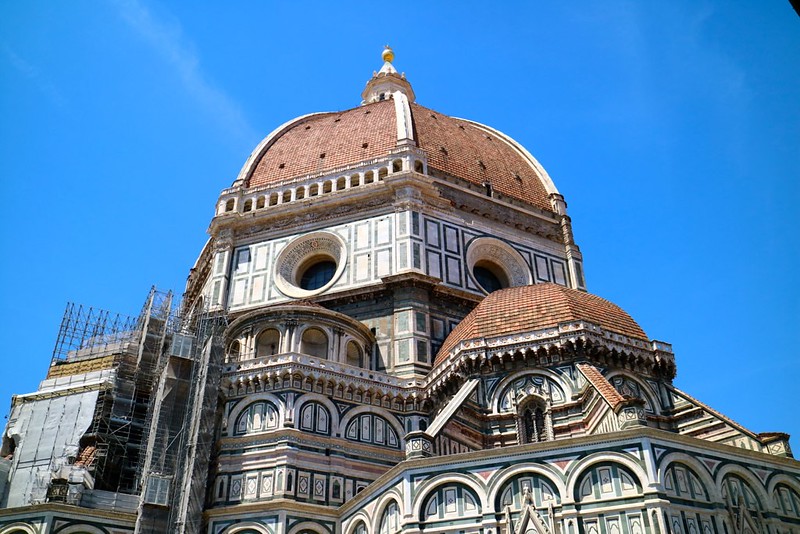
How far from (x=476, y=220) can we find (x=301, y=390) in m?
11.8

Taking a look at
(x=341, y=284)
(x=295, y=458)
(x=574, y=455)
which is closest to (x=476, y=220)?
(x=341, y=284)

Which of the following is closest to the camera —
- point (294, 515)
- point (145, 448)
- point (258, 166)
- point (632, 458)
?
point (632, 458)

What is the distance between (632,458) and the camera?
17.3 metres

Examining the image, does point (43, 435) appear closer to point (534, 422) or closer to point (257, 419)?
point (257, 419)

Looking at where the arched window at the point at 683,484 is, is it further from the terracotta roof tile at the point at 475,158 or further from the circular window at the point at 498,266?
the terracotta roof tile at the point at 475,158

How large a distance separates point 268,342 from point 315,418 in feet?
12.6

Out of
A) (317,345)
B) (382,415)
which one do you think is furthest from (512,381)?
(317,345)

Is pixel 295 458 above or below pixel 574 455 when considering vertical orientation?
above

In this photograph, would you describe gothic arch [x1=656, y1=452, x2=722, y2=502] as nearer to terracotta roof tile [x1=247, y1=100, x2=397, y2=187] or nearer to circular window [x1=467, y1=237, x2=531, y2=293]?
circular window [x1=467, y1=237, x2=531, y2=293]

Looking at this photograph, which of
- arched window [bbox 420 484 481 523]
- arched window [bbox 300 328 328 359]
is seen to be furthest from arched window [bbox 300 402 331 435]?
arched window [bbox 420 484 481 523]

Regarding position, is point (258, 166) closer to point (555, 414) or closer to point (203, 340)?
point (203, 340)

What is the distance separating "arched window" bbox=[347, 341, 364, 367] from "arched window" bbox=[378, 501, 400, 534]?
24.9ft

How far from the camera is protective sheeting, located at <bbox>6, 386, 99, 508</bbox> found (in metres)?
25.5

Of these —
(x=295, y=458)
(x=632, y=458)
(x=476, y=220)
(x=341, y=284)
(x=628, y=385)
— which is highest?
(x=476, y=220)
